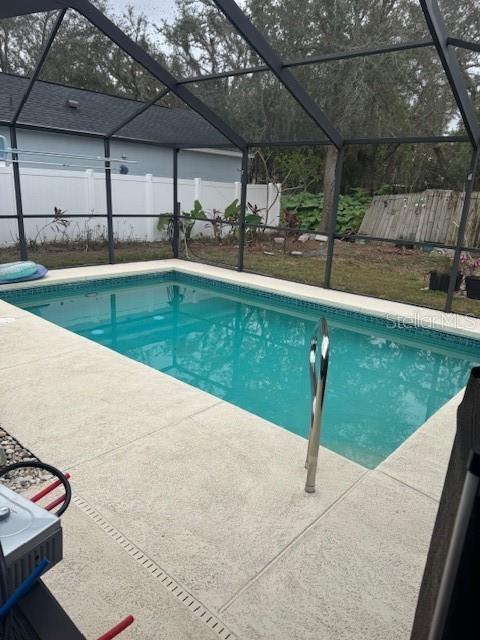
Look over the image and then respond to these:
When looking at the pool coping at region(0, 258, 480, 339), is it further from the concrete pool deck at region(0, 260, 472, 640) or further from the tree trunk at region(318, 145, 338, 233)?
the tree trunk at region(318, 145, 338, 233)

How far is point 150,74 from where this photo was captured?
6.23 metres

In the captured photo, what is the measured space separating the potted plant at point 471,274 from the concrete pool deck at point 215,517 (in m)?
3.78

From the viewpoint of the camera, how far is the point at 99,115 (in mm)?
7496

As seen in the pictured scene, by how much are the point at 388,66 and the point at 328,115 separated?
1.36 metres

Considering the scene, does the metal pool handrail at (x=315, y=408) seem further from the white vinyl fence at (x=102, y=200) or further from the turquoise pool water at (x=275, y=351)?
the white vinyl fence at (x=102, y=200)

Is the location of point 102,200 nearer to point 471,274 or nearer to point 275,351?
point 275,351

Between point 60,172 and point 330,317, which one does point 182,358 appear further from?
point 60,172

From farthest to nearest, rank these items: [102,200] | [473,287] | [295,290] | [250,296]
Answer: [102,200]
[250,296]
[295,290]
[473,287]

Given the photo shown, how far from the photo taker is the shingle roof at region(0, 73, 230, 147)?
643cm

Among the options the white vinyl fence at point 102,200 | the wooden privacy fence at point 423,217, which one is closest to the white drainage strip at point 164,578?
the white vinyl fence at point 102,200

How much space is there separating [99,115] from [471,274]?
6705 millimetres

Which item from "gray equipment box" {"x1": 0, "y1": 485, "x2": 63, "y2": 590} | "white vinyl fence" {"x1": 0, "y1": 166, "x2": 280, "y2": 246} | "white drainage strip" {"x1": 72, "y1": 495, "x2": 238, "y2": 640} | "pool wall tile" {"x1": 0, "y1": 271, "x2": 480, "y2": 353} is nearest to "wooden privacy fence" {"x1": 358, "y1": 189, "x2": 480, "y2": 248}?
"white vinyl fence" {"x1": 0, "y1": 166, "x2": 280, "y2": 246}

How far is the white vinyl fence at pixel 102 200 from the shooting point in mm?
9633

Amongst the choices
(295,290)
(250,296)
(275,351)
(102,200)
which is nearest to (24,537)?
(275,351)
